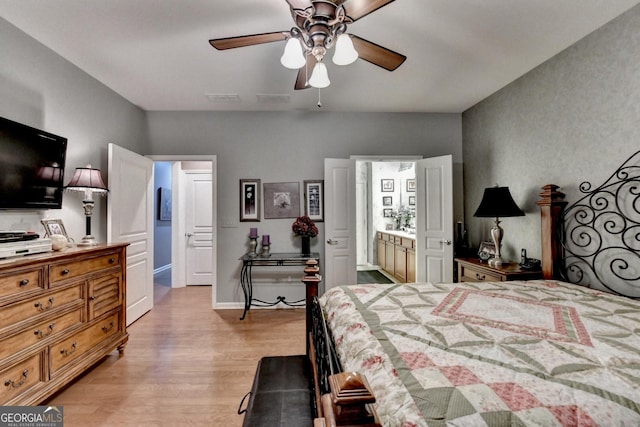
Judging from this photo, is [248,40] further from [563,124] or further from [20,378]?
[563,124]

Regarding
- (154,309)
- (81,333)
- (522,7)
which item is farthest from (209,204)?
(522,7)

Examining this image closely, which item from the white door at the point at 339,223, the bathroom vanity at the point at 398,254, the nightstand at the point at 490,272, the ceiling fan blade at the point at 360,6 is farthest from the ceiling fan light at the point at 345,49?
the bathroom vanity at the point at 398,254

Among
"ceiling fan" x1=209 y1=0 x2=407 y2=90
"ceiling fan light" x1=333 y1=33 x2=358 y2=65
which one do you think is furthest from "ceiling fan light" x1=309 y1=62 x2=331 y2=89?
"ceiling fan light" x1=333 y1=33 x2=358 y2=65

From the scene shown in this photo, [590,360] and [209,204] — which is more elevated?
[209,204]

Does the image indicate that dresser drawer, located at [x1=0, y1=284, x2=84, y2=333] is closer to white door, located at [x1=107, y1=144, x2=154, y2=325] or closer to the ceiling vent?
white door, located at [x1=107, y1=144, x2=154, y2=325]

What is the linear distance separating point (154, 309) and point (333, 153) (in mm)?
3185

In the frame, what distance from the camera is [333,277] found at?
377 cm

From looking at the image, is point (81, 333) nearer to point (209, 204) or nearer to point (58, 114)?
point (58, 114)

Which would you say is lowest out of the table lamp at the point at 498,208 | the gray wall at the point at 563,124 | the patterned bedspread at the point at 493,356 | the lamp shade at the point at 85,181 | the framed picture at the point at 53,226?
the patterned bedspread at the point at 493,356

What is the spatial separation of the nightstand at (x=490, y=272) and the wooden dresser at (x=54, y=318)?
3385 mm

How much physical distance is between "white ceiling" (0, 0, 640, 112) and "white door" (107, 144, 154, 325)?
829mm

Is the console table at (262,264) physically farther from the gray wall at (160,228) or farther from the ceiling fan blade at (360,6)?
the gray wall at (160,228)

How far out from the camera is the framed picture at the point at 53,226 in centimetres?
231

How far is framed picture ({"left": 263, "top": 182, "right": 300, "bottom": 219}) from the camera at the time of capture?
12.8ft
